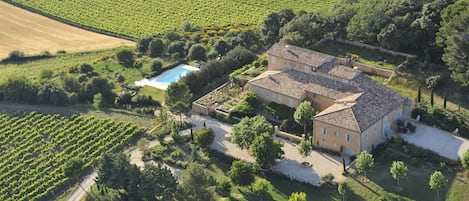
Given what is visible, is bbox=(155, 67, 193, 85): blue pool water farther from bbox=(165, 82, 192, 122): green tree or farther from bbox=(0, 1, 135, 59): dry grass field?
bbox=(0, 1, 135, 59): dry grass field

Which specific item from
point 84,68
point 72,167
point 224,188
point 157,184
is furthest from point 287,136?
point 84,68

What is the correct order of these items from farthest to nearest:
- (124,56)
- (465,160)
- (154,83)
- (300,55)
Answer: (124,56), (154,83), (300,55), (465,160)

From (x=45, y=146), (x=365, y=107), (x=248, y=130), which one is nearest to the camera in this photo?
(x=248, y=130)

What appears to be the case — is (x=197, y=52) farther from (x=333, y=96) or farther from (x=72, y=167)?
(x=72, y=167)

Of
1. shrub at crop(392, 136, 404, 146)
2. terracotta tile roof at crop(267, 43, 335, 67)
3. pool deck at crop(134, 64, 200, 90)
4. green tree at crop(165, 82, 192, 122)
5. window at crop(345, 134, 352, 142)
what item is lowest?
shrub at crop(392, 136, 404, 146)

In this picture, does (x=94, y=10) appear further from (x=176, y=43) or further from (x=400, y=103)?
(x=400, y=103)

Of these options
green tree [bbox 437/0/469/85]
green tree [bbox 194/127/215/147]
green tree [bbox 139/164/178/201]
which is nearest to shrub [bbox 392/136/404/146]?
green tree [bbox 437/0/469/85]
